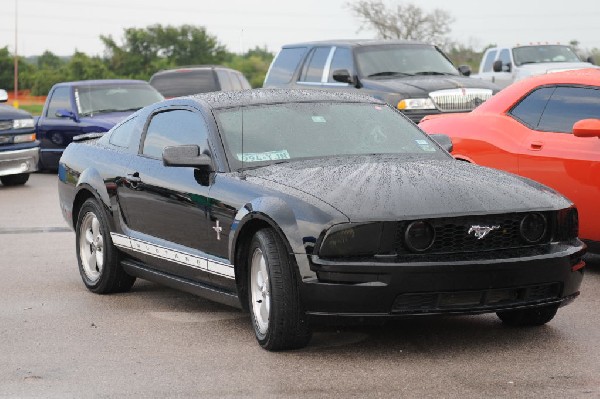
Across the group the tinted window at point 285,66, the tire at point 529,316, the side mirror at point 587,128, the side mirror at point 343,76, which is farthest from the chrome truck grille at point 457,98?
the tire at point 529,316

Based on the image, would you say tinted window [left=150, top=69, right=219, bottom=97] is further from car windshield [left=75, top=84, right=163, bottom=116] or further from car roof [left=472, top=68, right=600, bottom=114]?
car roof [left=472, top=68, right=600, bottom=114]

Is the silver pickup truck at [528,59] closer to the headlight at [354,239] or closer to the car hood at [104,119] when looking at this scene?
the car hood at [104,119]

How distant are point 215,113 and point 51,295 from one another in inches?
78.5

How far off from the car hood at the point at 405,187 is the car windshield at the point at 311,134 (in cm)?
20

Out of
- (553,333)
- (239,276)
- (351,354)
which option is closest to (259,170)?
(239,276)

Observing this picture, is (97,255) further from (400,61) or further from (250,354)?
(400,61)

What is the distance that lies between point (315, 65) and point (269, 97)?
11435 mm

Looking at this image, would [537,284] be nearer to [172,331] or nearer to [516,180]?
[516,180]

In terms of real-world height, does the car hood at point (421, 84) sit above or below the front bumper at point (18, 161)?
above

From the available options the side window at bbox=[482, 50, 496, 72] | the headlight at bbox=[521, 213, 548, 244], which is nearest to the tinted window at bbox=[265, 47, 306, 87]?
the headlight at bbox=[521, 213, 548, 244]

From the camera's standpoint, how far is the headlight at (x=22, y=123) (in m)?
19.7

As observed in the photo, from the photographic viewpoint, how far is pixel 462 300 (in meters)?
6.89

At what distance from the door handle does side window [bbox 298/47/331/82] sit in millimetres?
9767

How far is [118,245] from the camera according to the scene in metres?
9.21
